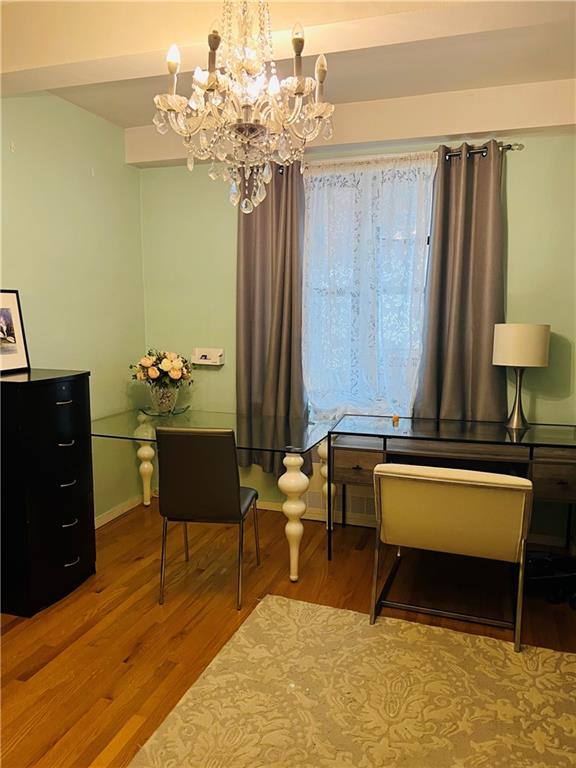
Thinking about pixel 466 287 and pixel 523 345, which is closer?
pixel 523 345

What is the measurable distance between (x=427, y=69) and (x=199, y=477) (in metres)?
2.37

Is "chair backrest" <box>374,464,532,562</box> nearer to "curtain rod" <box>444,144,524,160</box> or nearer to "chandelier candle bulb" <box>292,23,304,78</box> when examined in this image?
"chandelier candle bulb" <box>292,23,304,78</box>

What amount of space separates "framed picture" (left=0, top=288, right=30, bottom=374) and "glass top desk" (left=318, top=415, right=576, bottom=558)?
5.66 feet

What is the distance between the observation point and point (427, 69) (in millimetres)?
2883

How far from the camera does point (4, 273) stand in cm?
298

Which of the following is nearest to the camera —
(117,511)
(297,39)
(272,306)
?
(297,39)

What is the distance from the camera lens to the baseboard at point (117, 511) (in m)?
3.79

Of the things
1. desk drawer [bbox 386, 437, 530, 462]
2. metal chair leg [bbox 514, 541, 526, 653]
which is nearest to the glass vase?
desk drawer [bbox 386, 437, 530, 462]

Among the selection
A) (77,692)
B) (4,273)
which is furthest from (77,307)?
(77,692)

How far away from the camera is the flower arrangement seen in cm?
370

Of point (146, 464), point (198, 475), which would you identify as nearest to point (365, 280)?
point (198, 475)

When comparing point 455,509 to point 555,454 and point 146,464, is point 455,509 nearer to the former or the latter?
point 555,454

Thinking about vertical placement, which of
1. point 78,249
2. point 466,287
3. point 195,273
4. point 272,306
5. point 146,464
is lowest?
point 146,464

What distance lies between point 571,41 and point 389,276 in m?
1.50
